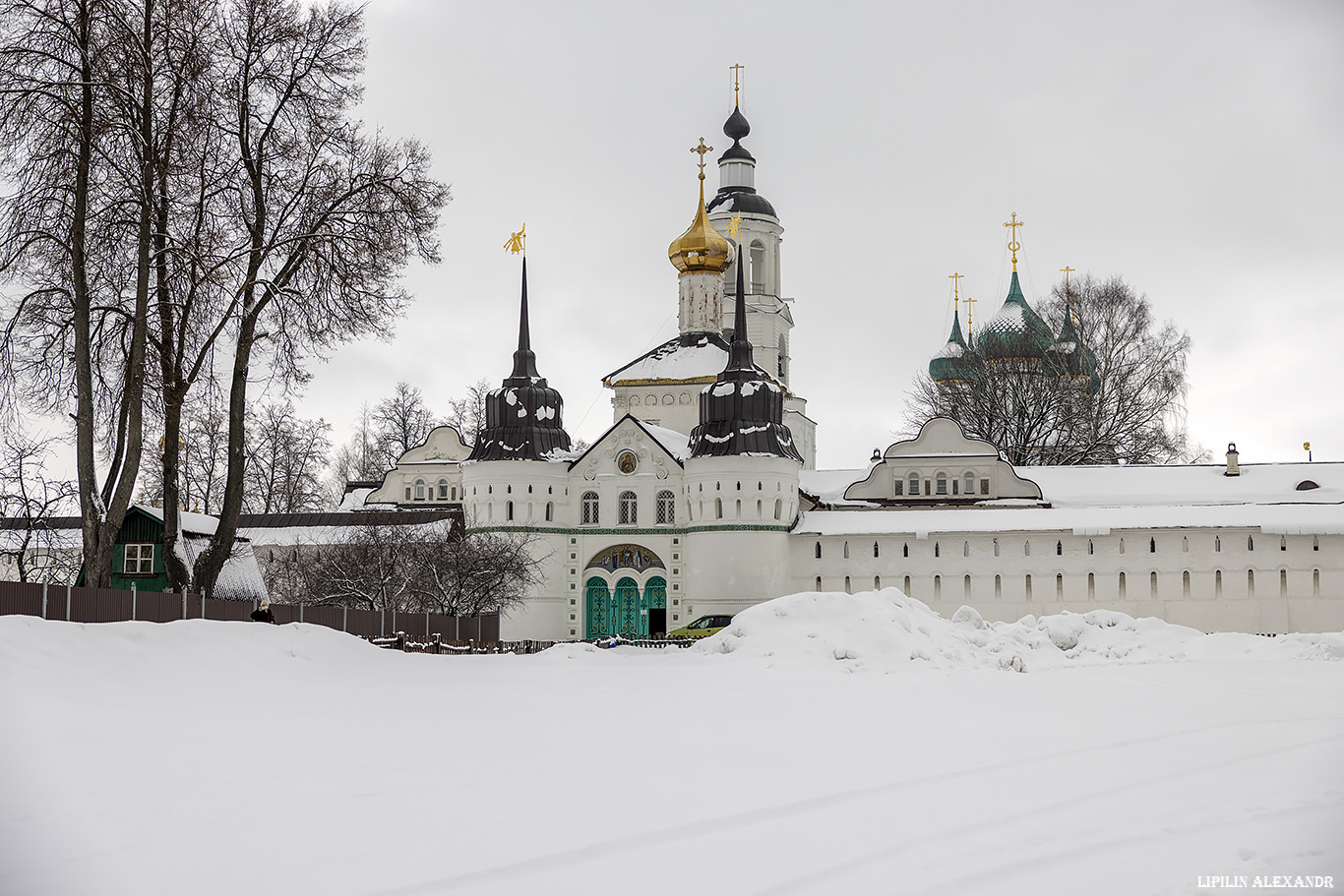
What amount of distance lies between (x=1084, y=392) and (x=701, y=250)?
46.5 ft

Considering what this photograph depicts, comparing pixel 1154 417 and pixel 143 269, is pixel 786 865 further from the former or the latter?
pixel 1154 417

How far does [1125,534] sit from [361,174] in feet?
92.1

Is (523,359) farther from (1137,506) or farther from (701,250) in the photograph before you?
(1137,506)

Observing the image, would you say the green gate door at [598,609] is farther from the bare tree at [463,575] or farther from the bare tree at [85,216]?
the bare tree at [85,216]

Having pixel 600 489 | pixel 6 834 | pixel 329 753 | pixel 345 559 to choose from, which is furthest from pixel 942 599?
pixel 6 834

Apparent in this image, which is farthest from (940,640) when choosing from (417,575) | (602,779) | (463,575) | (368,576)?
(368,576)

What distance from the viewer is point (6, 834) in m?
6.55

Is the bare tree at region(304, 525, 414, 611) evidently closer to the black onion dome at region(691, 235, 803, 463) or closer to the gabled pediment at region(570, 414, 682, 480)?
the gabled pediment at region(570, 414, 682, 480)

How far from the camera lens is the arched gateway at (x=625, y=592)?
40.6 metres

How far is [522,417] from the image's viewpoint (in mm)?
42406

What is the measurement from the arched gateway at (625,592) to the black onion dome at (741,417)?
141 inches

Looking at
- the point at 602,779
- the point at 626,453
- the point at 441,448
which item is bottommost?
the point at 602,779

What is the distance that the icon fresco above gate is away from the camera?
40.9 m

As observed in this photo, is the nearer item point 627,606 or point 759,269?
point 627,606
